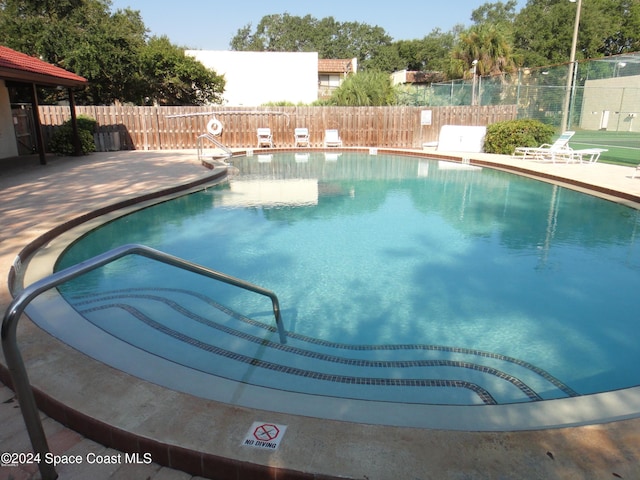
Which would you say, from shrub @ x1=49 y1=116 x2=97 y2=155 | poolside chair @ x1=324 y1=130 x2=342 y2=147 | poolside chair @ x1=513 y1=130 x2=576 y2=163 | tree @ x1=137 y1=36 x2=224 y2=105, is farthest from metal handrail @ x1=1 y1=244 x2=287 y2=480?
tree @ x1=137 y1=36 x2=224 y2=105

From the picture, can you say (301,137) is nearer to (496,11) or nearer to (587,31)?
(587,31)

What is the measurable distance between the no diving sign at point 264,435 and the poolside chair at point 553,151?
43.1ft

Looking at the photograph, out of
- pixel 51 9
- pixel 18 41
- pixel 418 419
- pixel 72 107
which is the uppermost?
pixel 51 9

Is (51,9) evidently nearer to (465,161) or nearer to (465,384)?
(465,161)

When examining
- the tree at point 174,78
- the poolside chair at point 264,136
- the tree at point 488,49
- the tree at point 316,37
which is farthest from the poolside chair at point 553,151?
the tree at point 316,37

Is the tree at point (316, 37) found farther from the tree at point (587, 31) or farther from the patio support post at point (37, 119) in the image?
the patio support post at point (37, 119)

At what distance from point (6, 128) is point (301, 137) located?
10.5 metres

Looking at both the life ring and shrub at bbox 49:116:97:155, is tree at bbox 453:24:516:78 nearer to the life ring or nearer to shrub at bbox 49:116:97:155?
the life ring

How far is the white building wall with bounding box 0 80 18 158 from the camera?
13.7 m

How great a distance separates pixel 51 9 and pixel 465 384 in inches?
1437

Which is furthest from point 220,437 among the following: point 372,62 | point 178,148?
point 372,62

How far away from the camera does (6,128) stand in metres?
14.2

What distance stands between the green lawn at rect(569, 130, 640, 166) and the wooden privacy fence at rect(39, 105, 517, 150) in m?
3.56

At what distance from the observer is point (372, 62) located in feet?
216
